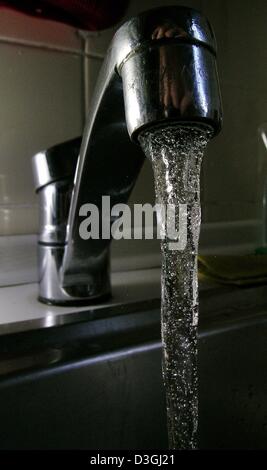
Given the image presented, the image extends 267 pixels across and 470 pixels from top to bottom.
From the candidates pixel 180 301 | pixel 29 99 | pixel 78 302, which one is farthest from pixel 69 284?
pixel 29 99

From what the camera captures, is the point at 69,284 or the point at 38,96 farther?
the point at 38,96

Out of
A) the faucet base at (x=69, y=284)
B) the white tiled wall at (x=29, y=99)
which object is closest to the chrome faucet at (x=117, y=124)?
the faucet base at (x=69, y=284)

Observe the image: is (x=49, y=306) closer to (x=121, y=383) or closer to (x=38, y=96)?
(x=121, y=383)

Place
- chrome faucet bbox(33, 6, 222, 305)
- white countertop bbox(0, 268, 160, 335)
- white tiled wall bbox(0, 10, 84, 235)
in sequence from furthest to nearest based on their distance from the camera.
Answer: white tiled wall bbox(0, 10, 84, 235) → white countertop bbox(0, 268, 160, 335) → chrome faucet bbox(33, 6, 222, 305)

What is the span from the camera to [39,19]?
1.74 feet

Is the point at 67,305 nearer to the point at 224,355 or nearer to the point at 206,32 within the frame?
the point at 224,355

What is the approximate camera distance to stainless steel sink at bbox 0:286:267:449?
327 millimetres

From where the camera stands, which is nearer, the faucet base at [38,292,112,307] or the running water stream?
the running water stream

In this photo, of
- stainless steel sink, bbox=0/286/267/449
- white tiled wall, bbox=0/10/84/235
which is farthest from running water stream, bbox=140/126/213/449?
white tiled wall, bbox=0/10/84/235

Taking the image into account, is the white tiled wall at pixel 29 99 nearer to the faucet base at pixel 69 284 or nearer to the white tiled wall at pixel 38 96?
the white tiled wall at pixel 38 96

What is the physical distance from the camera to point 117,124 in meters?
0.33

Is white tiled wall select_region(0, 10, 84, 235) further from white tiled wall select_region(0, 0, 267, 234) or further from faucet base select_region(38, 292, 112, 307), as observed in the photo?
faucet base select_region(38, 292, 112, 307)

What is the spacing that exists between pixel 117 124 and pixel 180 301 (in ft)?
0.49

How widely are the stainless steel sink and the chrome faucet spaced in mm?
63
